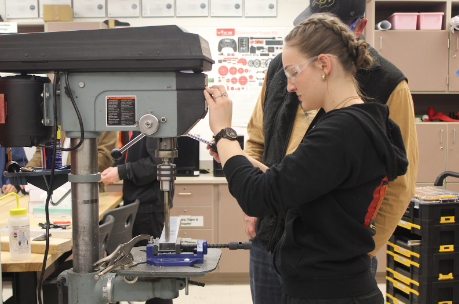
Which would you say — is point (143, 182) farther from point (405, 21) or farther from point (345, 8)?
point (405, 21)

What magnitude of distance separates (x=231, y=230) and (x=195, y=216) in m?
0.32

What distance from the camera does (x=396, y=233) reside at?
249 centimetres

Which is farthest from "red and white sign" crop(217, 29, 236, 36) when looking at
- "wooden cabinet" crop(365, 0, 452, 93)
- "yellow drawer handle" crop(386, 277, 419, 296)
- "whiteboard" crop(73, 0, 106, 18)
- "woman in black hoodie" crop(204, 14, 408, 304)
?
"woman in black hoodie" crop(204, 14, 408, 304)

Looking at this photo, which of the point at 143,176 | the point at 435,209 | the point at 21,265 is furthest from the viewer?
the point at 143,176

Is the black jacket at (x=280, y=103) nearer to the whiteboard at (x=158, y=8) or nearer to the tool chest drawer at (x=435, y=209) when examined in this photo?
the tool chest drawer at (x=435, y=209)

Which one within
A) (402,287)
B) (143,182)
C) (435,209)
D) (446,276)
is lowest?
(402,287)

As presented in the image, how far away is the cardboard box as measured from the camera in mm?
3707

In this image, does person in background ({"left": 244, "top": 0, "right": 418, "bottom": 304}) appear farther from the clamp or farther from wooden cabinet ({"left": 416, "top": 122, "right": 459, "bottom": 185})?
wooden cabinet ({"left": 416, "top": 122, "right": 459, "bottom": 185})

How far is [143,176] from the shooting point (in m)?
2.51

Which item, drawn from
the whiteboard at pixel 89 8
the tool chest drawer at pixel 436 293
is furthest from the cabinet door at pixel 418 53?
the whiteboard at pixel 89 8

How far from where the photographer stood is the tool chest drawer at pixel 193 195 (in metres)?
3.43

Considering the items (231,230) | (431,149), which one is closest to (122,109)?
(231,230)

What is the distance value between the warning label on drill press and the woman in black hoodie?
17 centimetres

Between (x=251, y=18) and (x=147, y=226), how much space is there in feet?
7.54
